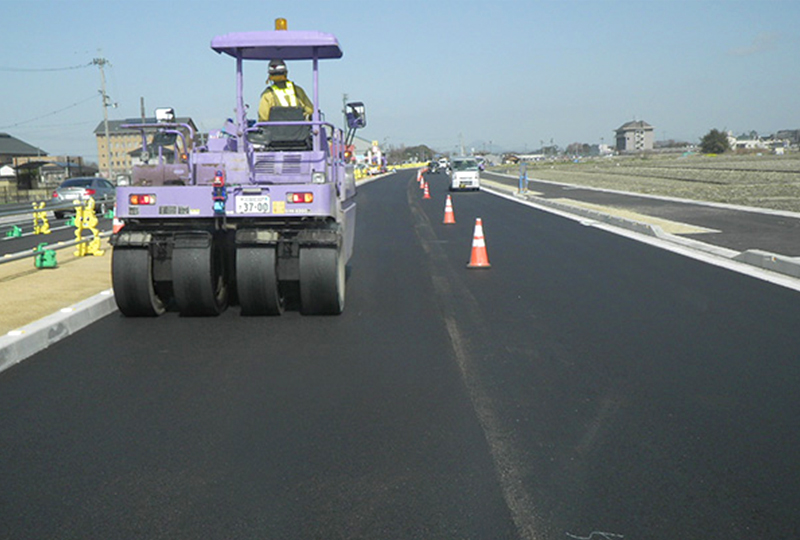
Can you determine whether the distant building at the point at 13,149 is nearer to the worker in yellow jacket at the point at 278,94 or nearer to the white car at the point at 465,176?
the white car at the point at 465,176

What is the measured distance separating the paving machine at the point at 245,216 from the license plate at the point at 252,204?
0.4 inches

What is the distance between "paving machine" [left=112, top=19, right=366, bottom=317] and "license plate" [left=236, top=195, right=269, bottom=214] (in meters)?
0.01

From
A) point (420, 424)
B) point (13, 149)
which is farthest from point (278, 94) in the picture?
point (13, 149)

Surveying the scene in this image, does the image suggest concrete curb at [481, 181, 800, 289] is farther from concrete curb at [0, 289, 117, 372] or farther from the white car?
the white car

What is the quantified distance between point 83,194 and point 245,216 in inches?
909

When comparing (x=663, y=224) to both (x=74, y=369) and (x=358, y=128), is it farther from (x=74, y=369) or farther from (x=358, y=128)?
(x=74, y=369)

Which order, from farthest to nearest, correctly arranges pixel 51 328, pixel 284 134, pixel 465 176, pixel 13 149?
pixel 13 149 → pixel 465 176 → pixel 284 134 → pixel 51 328

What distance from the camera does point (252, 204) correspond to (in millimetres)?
8617

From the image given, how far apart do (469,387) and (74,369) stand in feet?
11.4

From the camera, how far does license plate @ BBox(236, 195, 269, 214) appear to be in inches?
338

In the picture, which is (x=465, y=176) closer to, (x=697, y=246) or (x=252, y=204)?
(x=697, y=246)

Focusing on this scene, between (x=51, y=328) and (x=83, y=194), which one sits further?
(x=83, y=194)

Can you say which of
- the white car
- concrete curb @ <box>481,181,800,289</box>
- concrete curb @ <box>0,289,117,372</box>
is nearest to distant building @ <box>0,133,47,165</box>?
the white car

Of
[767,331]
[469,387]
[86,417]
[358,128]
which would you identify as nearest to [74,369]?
[86,417]
